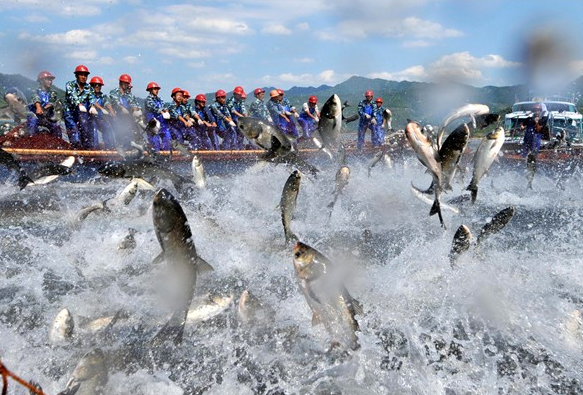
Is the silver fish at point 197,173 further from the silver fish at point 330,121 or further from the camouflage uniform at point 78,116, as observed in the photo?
the camouflage uniform at point 78,116

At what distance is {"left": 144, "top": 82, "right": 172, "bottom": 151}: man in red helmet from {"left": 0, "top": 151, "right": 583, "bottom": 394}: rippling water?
5.70 m

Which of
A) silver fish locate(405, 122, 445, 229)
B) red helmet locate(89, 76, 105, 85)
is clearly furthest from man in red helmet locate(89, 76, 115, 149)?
silver fish locate(405, 122, 445, 229)

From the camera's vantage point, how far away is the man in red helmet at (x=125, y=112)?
14219mm

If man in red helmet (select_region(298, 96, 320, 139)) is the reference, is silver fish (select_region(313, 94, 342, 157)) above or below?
above

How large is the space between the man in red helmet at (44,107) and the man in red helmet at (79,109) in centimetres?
34

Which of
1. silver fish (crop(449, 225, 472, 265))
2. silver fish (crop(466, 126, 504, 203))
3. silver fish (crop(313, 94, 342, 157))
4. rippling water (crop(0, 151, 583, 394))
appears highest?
silver fish (crop(313, 94, 342, 157))

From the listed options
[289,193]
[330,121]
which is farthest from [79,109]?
[289,193]

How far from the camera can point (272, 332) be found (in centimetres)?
466

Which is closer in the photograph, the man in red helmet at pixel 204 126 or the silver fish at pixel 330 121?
the silver fish at pixel 330 121

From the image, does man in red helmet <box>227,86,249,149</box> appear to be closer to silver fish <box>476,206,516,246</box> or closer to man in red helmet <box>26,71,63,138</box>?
man in red helmet <box>26,71,63,138</box>

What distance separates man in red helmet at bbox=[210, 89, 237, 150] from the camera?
1689cm

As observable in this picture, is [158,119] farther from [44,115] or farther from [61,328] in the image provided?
[61,328]

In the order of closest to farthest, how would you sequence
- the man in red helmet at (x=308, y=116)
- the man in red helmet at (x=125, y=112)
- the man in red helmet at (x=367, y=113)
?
the man in red helmet at (x=125, y=112) → the man in red helmet at (x=308, y=116) → the man in red helmet at (x=367, y=113)

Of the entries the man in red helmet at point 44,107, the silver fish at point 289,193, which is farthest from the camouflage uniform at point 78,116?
the silver fish at point 289,193
